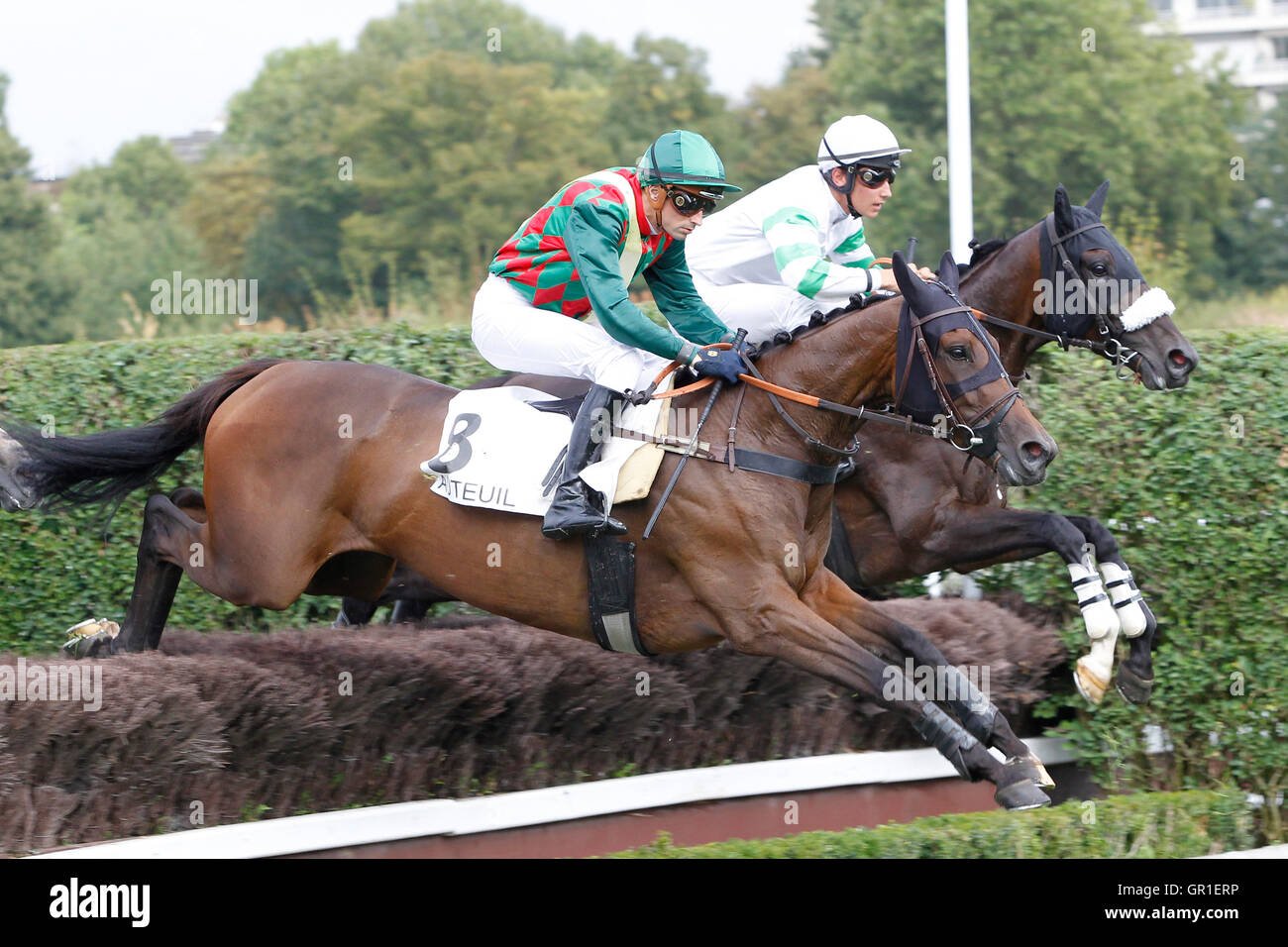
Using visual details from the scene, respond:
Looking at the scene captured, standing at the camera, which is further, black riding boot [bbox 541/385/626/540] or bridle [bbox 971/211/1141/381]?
bridle [bbox 971/211/1141/381]

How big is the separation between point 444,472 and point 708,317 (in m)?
1.19

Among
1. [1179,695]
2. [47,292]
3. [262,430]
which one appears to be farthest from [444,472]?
[47,292]

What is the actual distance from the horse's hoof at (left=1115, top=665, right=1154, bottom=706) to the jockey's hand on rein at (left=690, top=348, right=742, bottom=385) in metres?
2.02

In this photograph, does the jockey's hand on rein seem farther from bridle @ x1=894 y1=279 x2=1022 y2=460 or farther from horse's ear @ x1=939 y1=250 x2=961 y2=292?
horse's ear @ x1=939 y1=250 x2=961 y2=292

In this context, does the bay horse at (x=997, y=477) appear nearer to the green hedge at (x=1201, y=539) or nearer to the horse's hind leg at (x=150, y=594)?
the green hedge at (x=1201, y=539)

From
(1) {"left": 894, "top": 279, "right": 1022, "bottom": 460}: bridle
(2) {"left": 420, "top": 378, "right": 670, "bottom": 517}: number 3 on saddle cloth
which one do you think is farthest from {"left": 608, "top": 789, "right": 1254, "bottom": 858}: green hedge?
(1) {"left": 894, "top": 279, "right": 1022, "bottom": 460}: bridle

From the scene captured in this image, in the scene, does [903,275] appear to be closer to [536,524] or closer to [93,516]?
[536,524]

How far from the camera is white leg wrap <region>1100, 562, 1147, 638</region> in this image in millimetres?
5609

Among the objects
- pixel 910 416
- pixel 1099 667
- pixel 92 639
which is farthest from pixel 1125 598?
pixel 92 639

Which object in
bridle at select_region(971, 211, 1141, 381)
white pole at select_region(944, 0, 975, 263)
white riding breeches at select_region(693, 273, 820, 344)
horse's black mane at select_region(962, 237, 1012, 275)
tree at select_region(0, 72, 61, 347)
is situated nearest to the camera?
bridle at select_region(971, 211, 1141, 381)

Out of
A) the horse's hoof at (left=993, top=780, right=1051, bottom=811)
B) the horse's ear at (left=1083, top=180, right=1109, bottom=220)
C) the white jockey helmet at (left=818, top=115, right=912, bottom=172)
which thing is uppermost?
the white jockey helmet at (left=818, top=115, right=912, bottom=172)

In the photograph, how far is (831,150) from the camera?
5879mm
